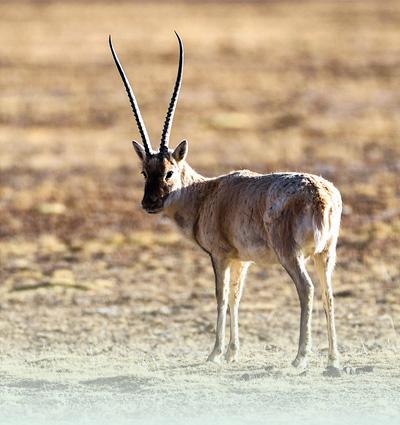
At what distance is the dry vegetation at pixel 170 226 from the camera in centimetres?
1041

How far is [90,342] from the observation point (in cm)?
1346

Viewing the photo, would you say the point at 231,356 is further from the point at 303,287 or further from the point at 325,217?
the point at 325,217

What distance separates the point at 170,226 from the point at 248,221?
10038 mm

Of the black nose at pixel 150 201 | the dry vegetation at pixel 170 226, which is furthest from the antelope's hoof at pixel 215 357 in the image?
the black nose at pixel 150 201

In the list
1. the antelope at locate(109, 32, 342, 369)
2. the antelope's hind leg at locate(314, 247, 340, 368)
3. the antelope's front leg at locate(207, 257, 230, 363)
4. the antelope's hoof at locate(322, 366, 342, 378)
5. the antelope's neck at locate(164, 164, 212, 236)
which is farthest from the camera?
the antelope's neck at locate(164, 164, 212, 236)

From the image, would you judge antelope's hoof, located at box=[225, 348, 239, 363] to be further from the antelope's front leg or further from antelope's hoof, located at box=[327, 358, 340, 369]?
antelope's hoof, located at box=[327, 358, 340, 369]

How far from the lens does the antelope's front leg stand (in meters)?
11.3

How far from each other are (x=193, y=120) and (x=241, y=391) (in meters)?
25.6

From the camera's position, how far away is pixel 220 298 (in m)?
11.4

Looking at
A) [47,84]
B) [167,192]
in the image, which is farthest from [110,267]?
[47,84]

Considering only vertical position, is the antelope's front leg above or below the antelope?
below

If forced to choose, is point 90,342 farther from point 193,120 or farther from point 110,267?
point 193,120

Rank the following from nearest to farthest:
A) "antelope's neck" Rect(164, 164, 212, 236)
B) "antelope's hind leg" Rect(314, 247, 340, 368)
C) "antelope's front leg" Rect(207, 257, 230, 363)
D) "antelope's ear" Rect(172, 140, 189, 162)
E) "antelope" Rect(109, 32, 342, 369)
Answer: "antelope" Rect(109, 32, 342, 369)
"antelope's hind leg" Rect(314, 247, 340, 368)
"antelope's front leg" Rect(207, 257, 230, 363)
"antelope's ear" Rect(172, 140, 189, 162)
"antelope's neck" Rect(164, 164, 212, 236)

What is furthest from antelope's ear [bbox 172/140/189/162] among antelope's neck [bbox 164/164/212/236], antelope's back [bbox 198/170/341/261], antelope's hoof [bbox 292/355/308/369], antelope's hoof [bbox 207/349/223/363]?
antelope's hoof [bbox 292/355/308/369]
